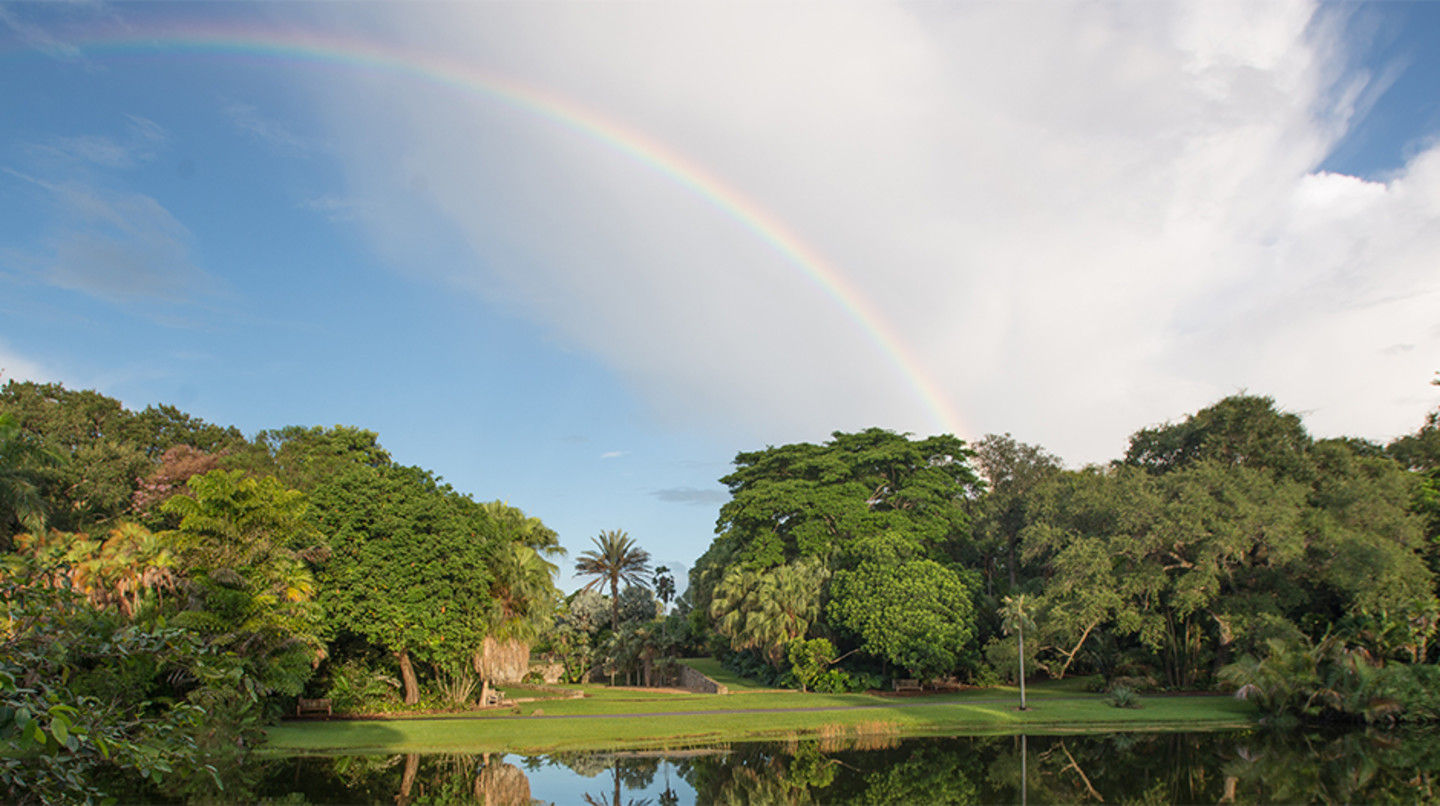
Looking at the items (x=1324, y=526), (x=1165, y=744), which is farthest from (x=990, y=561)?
(x=1165, y=744)

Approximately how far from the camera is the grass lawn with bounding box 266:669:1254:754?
27672 millimetres

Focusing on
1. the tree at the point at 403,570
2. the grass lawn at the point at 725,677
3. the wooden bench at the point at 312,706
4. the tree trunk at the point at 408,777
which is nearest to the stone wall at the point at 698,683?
the grass lawn at the point at 725,677

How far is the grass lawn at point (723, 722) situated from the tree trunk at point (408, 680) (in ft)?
11.1

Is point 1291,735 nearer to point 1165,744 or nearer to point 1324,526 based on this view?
point 1165,744

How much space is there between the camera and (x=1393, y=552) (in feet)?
118

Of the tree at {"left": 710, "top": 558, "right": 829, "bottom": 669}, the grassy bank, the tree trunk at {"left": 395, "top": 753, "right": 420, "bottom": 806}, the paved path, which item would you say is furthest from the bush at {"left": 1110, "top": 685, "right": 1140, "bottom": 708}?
the tree trunk at {"left": 395, "top": 753, "right": 420, "bottom": 806}

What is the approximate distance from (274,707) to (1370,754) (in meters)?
36.3

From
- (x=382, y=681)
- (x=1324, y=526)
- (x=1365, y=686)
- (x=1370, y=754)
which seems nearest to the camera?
(x=1370, y=754)

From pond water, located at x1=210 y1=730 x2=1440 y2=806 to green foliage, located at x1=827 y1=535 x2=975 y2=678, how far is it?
1497 cm

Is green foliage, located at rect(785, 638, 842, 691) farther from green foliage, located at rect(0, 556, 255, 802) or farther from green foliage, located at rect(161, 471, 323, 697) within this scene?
green foliage, located at rect(0, 556, 255, 802)

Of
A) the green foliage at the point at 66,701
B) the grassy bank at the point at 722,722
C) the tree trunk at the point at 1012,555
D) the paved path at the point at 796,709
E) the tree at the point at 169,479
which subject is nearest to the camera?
the green foliage at the point at 66,701

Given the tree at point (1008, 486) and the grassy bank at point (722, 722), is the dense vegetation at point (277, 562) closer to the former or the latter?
the grassy bank at point (722, 722)

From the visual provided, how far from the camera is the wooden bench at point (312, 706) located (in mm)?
33719

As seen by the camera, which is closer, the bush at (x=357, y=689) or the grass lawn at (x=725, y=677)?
the bush at (x=357, y=689)
